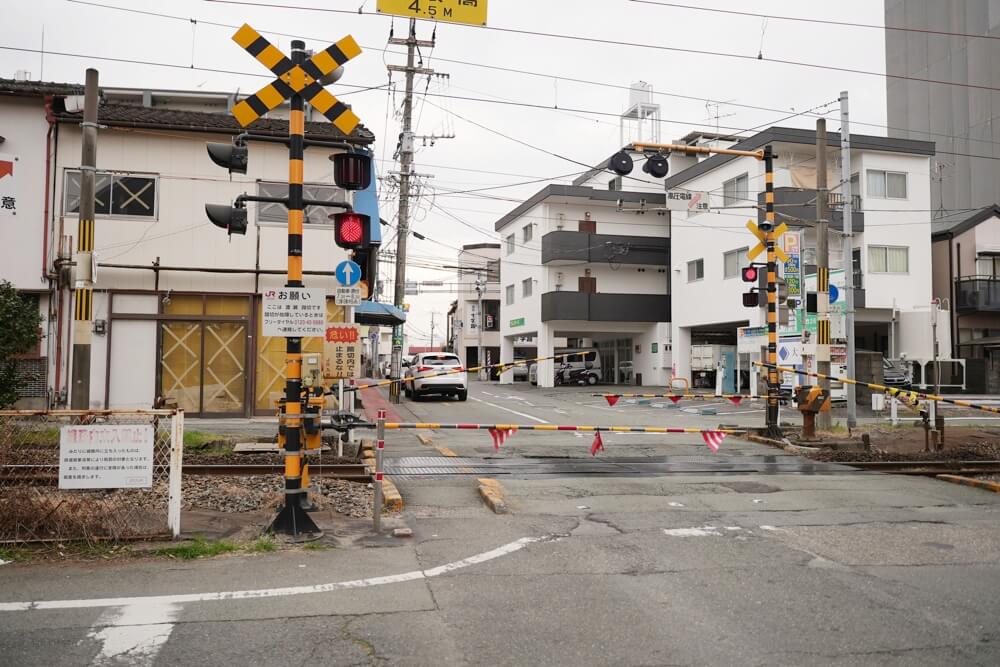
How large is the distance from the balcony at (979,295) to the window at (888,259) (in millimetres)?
3859

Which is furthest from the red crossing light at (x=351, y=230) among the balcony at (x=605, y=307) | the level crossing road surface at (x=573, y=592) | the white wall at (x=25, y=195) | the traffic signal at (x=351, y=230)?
the balcony at (x=605, y=307)

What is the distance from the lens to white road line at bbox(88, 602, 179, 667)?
4.12 meters

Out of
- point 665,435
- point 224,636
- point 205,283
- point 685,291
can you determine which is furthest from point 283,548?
point 685,291

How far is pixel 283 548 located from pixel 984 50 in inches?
2325

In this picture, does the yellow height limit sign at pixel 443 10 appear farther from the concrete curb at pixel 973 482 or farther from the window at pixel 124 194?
the concrete curb at pixel 973 482

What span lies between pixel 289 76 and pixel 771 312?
1123cm

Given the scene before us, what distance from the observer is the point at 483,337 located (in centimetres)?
6316

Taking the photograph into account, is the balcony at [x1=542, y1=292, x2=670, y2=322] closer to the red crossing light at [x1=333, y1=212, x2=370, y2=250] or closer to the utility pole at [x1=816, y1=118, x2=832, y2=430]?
the utility pole at [x1=816, y1=118, x2=832, y2=430]

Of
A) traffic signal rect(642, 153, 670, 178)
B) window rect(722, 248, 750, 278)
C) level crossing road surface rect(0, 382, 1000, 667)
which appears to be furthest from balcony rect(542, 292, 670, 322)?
level crossing road surface rect(0, 382, 1000, 667)

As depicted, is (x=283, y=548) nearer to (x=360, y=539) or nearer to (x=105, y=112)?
(x=360, y=539)

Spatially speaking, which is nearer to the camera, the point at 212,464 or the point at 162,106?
the point at 212,464

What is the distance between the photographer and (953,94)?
53000 millimetres

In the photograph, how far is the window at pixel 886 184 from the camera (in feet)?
105

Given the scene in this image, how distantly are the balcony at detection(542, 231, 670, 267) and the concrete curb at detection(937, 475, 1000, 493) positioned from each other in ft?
99.0
